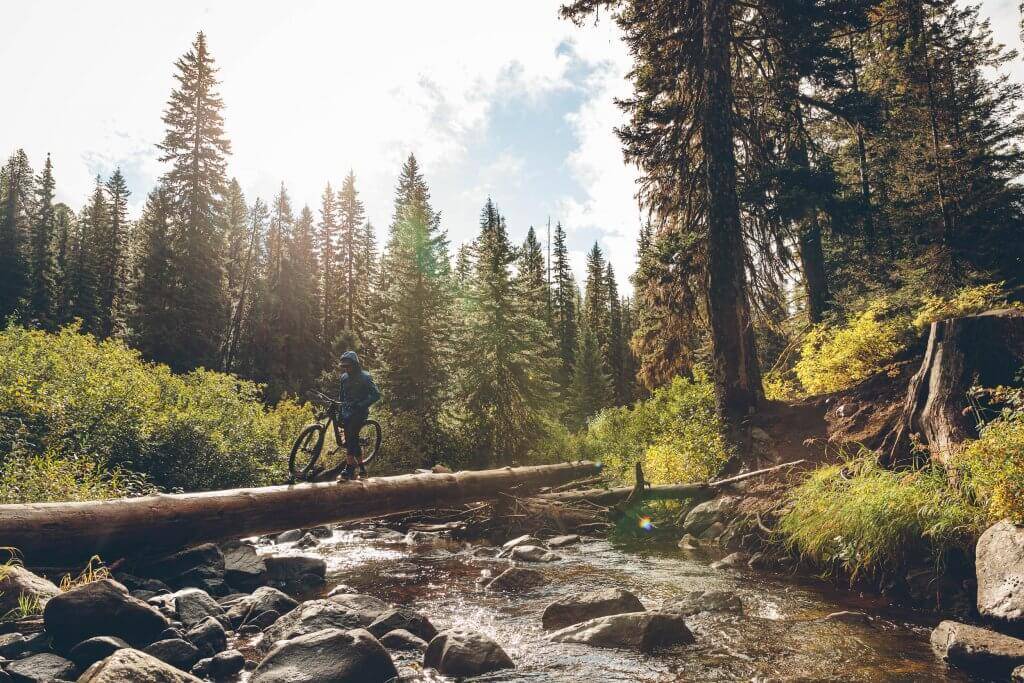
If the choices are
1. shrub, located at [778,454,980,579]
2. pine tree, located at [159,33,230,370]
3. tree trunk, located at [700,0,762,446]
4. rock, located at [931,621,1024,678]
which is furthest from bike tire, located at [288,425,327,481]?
pine tree, located at [159,33,230,370]

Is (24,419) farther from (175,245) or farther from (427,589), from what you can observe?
(175,245)

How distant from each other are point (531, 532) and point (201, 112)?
3887cm

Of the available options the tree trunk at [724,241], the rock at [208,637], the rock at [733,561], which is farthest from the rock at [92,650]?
the tree trunk at [724,241]

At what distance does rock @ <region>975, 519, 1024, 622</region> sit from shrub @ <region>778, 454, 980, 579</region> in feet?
2.05

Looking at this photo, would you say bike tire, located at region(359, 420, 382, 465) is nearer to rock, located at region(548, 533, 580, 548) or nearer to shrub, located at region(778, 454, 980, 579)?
rock, located at region(548, 533, 580, 548)

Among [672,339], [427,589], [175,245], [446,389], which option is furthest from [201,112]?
[427,589]

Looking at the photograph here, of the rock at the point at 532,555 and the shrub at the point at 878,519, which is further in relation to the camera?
the rock at the point at 532,555

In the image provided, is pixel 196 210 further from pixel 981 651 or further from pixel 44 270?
pixel 981 651

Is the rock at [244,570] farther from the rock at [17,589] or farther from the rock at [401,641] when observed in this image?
the rock at [401,641]

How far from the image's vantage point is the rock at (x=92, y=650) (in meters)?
4.84

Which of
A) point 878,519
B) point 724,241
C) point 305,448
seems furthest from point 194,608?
point 724,241

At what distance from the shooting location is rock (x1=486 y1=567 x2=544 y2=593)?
26.9 feet

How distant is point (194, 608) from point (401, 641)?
2610mm

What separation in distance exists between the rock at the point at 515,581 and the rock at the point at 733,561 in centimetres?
282
